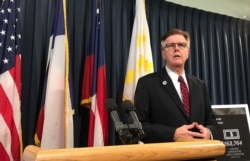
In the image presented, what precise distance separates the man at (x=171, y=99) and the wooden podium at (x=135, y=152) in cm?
72

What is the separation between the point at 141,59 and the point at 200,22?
3.89ft

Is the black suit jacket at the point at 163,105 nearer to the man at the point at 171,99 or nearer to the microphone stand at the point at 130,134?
the man at the point at 171,99

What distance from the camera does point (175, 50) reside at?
1917 millimetres

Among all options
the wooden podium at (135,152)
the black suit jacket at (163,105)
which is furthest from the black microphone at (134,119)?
the black suit jacket at (163,105)

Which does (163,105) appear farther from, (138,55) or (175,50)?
(138,55)

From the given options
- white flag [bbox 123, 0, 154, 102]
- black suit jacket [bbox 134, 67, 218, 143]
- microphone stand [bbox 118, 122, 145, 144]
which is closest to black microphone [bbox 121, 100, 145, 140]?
microphone stand [bbox 118, 122, 145, 144]

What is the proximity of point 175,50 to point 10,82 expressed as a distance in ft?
3.83

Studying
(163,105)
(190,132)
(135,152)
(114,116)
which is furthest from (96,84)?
(135,152)

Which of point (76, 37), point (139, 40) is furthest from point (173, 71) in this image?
point (76, 37)

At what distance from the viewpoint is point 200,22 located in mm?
3373

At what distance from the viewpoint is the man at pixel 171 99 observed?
1.74 meters

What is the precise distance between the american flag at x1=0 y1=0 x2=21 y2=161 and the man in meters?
0.87

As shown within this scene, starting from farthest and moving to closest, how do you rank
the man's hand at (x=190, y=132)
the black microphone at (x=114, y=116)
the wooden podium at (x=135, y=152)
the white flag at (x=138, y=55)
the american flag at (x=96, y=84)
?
the white flag at (x=138, y=55)
the american flag at (x=96, y=84)
the man's hand at (x=190, y=132)
the black microphone at (x=114, y=116)
the wooden podium at (x=135, y=152)

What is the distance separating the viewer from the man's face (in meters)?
1.90
